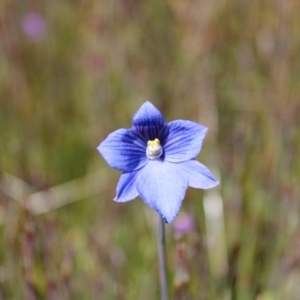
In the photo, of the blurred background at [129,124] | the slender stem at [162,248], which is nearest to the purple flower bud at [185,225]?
the blurred background at [129,124]

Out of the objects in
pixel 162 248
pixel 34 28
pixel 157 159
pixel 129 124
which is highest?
pixel 34 28

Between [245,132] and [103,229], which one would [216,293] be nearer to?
[103,229]

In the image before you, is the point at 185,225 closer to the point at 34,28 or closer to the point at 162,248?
the point at 162,248

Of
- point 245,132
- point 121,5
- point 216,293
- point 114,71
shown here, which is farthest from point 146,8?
point 216,293

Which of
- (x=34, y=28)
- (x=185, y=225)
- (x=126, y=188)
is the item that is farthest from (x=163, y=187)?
(x=34, y=28)

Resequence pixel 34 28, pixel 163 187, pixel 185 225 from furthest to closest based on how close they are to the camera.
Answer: pixel 34 28 → pixel 185 225 → pixel 163 187

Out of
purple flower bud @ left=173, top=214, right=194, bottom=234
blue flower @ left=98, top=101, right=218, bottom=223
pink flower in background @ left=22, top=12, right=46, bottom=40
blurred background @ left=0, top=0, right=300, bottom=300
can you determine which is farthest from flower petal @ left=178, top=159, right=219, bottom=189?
pink flower in background @ left=22, top=12, right=46, bottom=40
